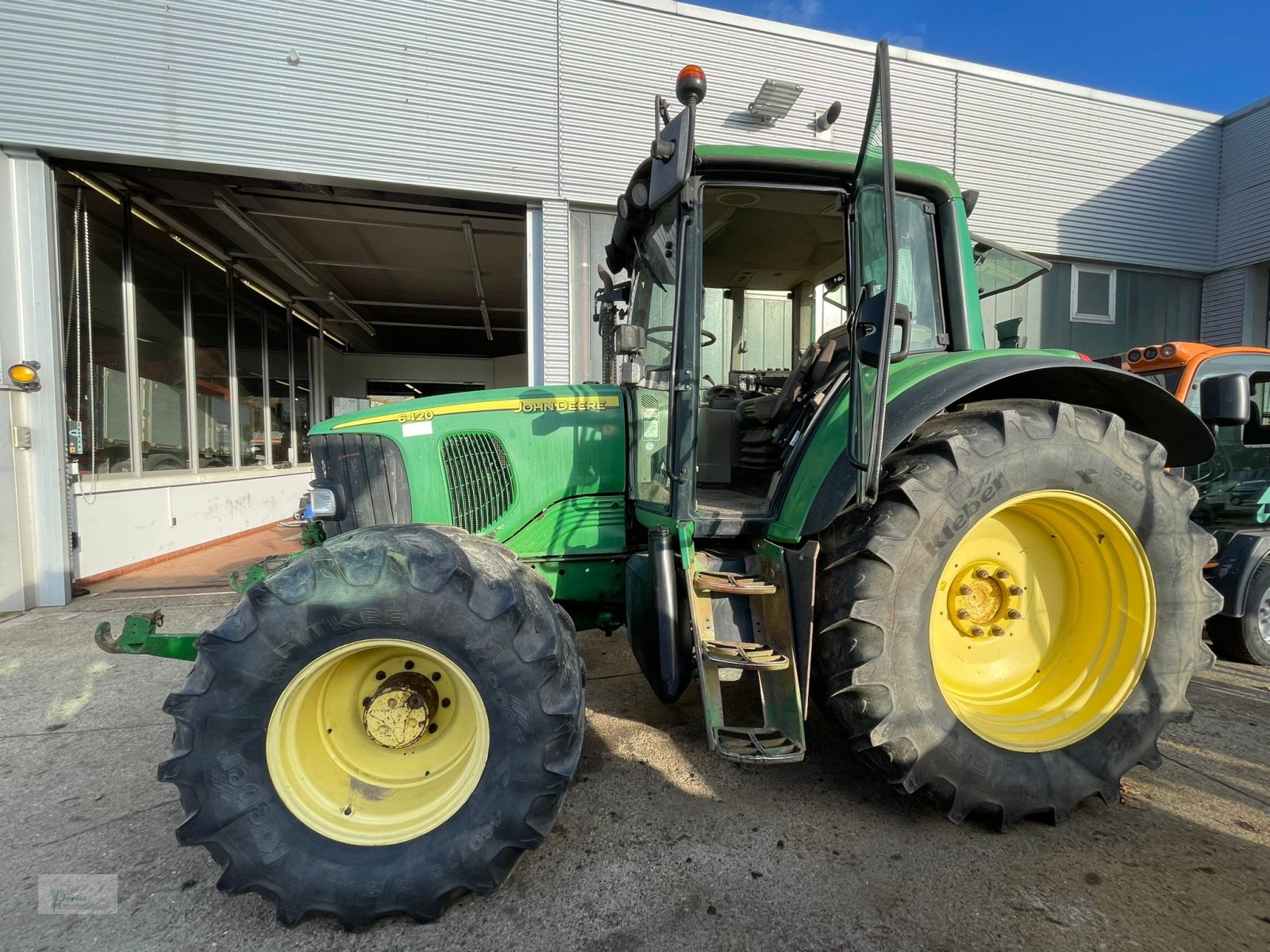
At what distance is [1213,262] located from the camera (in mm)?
7527

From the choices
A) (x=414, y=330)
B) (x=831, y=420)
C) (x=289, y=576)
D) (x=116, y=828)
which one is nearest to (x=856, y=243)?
(x=831, y=420)

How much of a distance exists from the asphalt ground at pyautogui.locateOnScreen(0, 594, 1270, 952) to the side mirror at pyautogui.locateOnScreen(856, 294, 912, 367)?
1595mm

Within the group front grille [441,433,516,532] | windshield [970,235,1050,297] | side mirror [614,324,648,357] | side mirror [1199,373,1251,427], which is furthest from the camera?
side mirror [1199,373,1251,427]

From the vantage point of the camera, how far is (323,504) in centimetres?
245

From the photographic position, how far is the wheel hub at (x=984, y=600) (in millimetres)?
2225

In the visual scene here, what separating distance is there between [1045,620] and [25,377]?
7.12 m

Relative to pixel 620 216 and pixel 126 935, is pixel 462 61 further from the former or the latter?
pixel 126 935

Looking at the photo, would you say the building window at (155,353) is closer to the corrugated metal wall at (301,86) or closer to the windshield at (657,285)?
the corrugated metal wall at (301,86)

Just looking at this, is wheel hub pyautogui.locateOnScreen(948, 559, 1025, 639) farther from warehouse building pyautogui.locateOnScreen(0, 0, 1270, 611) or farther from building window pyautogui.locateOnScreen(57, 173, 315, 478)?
building window pyautogui.locateOnScreen(57, 173, 315, 478)

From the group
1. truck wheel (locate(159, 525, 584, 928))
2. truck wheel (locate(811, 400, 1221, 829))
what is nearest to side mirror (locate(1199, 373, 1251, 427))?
truck wheel (locate(811, 400, 1221, 829))

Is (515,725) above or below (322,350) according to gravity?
below

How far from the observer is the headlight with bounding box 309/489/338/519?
244 cm

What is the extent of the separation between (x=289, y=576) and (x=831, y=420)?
1.85 m

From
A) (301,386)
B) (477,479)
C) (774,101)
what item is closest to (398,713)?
(477,479)
